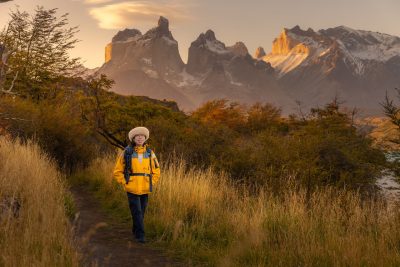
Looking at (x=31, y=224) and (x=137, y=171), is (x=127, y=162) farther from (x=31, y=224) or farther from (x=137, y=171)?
(x=31, y=224)

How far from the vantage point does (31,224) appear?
561 cm

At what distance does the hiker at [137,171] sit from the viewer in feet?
24.6

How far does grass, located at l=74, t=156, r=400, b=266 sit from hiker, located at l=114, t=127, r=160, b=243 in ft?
1.78

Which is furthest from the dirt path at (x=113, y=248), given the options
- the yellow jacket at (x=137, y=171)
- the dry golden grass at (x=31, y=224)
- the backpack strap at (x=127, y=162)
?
the backpack strap at (x=127, y=162)

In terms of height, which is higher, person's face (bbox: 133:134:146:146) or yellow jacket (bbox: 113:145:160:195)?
person's face (bbox: 133:134:146:146)

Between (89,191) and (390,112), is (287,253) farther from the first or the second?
(89,191)

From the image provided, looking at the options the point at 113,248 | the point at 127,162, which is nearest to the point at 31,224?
the point at 113,248

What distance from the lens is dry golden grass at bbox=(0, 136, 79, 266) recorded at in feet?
15.5

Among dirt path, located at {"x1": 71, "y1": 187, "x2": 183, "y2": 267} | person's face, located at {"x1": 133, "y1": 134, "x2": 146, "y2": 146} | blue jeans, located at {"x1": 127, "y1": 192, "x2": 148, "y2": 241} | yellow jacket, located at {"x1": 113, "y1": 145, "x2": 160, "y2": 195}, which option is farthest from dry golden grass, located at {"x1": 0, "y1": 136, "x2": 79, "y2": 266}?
person's face, located at {"x1": 133, "y1": 134, "x2": 146, "y2": 146}

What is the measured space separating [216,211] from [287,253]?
107 inches

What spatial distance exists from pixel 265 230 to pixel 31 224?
319 cm

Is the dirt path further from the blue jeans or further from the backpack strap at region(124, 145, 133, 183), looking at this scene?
the backpack strap at region(124, 145, 133, 183)

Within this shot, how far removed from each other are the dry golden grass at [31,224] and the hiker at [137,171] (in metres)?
1.20

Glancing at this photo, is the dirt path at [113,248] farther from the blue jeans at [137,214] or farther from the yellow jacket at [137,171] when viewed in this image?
the yellow jacket at [137,171]
